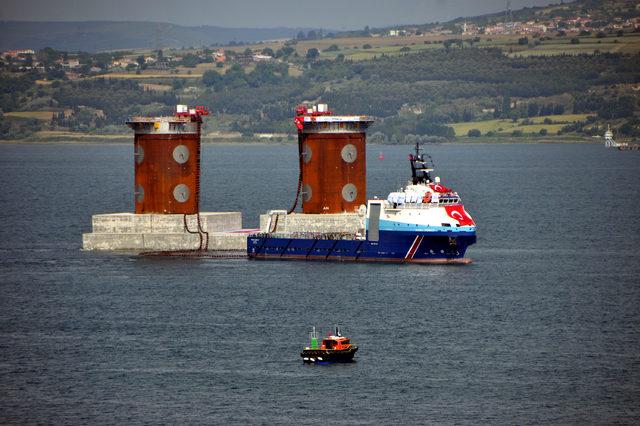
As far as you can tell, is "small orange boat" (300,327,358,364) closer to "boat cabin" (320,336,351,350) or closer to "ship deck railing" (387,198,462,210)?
"boat cabin" (320,336,351,350)

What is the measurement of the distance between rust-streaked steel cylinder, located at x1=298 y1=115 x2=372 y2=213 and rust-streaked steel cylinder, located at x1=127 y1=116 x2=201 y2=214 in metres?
8.99

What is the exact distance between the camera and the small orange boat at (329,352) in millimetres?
73000

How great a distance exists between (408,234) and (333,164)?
9595mm

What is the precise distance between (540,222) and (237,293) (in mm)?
54071

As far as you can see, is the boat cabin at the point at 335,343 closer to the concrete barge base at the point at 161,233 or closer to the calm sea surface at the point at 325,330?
the calm sea surface at the point at 325,330

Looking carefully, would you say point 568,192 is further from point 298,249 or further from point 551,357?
point 551,357

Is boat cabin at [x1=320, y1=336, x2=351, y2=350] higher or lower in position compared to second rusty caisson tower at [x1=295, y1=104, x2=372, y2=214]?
lower

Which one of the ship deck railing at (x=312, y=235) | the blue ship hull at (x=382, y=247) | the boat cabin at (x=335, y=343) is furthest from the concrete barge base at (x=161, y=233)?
the boat cabin at (x=335, y=343)

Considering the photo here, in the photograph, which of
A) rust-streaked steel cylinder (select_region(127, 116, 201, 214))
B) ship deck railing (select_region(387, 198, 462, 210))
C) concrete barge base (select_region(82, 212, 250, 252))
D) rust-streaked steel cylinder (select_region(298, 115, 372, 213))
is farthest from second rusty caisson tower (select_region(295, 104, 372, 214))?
rust-streaked steel cylinder (select_region(127, 116, 201, 214))

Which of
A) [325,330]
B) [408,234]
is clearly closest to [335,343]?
[325,330]

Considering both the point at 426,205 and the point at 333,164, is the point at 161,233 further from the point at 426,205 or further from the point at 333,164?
the point at 426,205

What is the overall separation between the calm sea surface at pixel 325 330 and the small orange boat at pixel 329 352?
0.60m

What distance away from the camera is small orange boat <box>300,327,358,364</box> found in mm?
73000

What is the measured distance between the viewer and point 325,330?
80.9 metres
